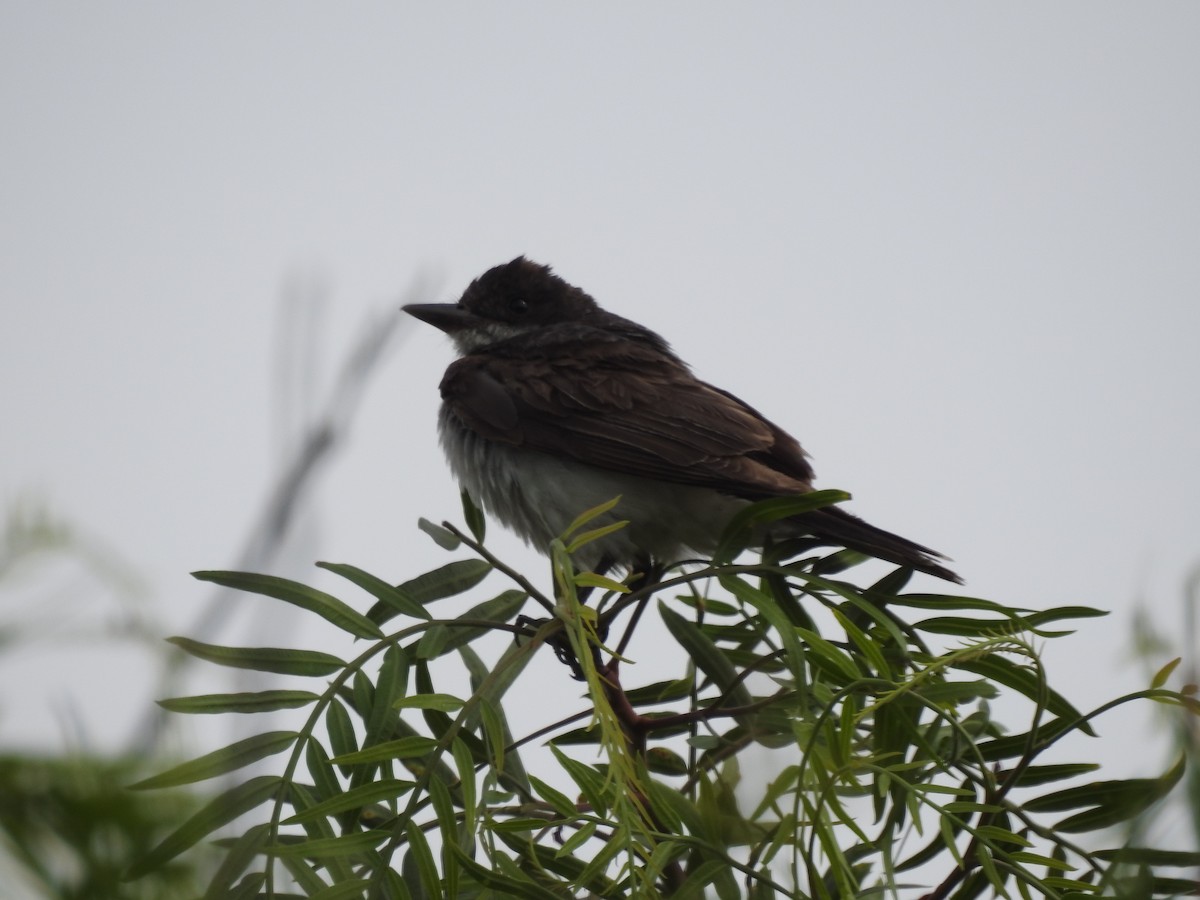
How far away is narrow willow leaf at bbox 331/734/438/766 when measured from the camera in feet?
6.15

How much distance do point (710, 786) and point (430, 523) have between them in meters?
0.97

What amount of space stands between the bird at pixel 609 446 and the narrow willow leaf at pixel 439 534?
1.26 metres

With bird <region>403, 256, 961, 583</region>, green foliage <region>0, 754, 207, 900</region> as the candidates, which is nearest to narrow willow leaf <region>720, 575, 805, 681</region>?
green foliage <region>0, 754, 207, 900</region>

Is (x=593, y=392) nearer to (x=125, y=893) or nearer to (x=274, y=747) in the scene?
(x=274, y=747)

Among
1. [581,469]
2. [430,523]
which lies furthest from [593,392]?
[430,523]

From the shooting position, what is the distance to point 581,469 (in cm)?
460

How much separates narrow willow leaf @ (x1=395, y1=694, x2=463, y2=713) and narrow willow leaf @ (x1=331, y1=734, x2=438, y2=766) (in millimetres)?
50

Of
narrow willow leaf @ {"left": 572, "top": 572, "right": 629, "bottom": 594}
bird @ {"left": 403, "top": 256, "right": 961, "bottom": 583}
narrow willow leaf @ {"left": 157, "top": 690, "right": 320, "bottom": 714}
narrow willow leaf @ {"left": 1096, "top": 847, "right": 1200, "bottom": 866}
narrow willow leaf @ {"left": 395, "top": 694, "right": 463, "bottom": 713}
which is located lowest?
narrow willow leaf @ {"left": 1096, "top": 847, "right": 1200, "bottom": 866}

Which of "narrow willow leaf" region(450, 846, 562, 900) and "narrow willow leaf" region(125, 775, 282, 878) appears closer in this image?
"narrow willow leaf" region(125, 775, 282, 878)

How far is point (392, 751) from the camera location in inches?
74.8

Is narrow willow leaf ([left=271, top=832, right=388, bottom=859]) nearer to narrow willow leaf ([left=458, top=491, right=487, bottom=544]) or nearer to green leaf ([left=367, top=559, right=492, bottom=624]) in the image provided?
green leaf ([left=367, top=559, right=492, bottom=624])

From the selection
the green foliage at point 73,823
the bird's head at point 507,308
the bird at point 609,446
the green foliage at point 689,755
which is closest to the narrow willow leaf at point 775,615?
the green foliage at point 689,755

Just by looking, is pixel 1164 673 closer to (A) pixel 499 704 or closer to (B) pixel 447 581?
(A) pixel 499 704

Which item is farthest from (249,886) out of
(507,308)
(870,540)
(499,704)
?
(507,308)
